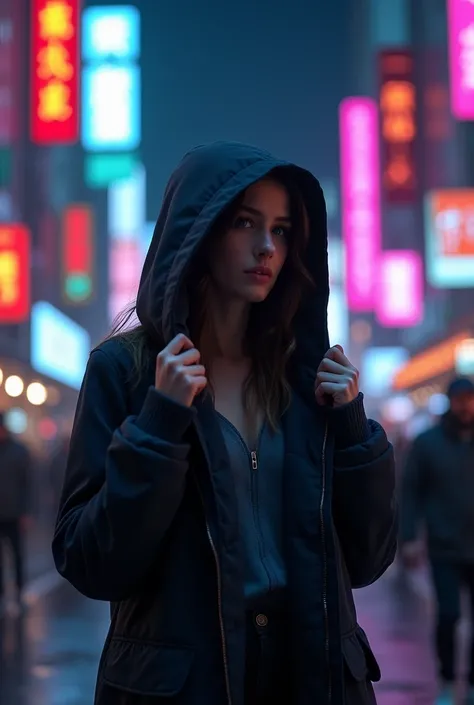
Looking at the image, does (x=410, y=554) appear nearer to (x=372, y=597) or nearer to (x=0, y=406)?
(x=372, y=597)

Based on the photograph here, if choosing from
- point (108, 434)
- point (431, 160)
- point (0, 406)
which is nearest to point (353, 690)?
point (108, 434)

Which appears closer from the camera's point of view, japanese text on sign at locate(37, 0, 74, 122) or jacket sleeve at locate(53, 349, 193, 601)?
jacket sleeve at locate(53, 349, 193, 601)

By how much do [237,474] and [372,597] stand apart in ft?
32.7

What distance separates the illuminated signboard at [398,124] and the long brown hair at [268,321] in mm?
27348

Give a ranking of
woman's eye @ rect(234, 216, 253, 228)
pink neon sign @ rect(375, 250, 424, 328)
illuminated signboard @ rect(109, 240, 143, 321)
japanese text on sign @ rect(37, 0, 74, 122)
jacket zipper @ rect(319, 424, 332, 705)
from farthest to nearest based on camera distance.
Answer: illuminated signboard @ rect(109, 240, 143, 321) → pink neon sign @ rect(375, 250, 424, 328) → japanese text on sign @ rect(37, 0, 74, 122) → woman's eye @ rect(234, 216, 253, 228) → jacket zipper @ rect(319, 424, 332, 705)

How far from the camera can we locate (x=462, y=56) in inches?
723

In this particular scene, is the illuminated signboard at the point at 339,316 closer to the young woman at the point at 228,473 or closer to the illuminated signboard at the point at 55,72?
the illuminated signboard at the point at 55,72

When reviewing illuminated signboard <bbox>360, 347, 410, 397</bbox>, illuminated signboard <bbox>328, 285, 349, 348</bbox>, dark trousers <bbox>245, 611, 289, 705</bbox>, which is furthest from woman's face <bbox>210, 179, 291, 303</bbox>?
illuminated signboard <bbox>328, 285, 349, 348</bbox>

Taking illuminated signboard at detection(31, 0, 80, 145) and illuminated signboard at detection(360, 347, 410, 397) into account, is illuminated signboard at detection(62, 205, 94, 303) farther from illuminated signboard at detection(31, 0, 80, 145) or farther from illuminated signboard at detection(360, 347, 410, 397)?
illuminated signboard at detection(360, 347, 410, 397)

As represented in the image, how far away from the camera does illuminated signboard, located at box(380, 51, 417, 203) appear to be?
30047 mm

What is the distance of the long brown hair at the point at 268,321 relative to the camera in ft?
8.20

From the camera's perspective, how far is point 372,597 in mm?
12016

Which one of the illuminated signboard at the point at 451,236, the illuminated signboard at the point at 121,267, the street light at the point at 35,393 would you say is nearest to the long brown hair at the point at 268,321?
the illuminated signboard at the point at 451,236

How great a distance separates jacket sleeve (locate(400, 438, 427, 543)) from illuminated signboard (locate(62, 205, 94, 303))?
45.9 m
